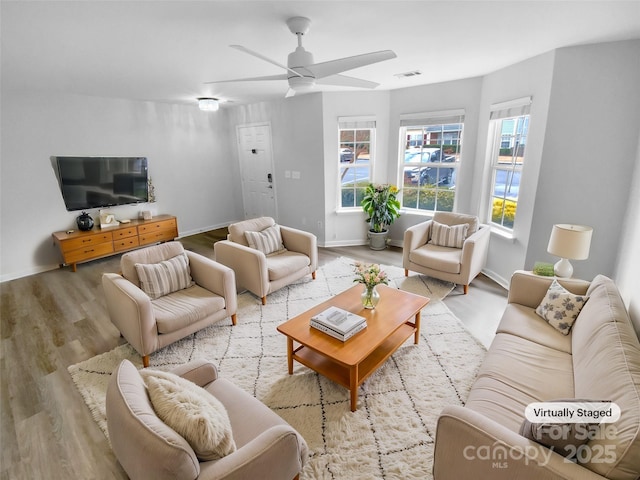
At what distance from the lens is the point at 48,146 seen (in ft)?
14.9

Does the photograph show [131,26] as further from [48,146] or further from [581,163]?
[581,163]

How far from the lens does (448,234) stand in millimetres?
4164

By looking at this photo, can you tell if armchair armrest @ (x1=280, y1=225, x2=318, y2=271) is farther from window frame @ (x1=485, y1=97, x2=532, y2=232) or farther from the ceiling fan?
window frame @ (x1=485, y1=97, x2=532, y2=232)

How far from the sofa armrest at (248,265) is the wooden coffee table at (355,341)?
0.97m

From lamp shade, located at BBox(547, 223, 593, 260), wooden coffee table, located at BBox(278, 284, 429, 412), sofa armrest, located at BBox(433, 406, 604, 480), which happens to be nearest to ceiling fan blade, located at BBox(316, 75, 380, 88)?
wooden coffee table, located at BBox(278, 284, 429, 412)

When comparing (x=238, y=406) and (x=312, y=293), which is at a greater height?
(x=238, y=406)

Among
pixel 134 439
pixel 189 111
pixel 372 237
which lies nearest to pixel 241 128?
pixel 189 111

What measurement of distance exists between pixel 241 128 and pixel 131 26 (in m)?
4.42

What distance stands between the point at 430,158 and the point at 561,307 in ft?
10.4

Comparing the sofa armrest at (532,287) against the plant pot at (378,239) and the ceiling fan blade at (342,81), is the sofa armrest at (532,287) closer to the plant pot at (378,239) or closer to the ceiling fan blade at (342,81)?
the ceiling fan blade at (342,81)

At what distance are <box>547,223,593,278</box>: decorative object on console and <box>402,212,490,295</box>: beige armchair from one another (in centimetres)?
84

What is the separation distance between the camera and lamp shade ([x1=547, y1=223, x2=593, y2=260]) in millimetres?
2719

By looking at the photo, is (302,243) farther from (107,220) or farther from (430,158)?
(107,220)

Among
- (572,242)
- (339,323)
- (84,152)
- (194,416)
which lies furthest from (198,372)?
(84,152)
